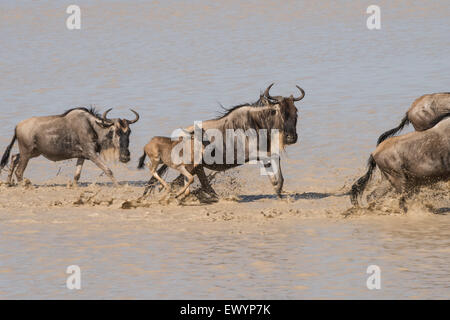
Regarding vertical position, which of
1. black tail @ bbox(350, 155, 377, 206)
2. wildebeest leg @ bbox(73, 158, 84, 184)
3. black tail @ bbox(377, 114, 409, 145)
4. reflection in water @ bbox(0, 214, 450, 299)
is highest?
black tail @ bbox(377, 114, 409, 145)

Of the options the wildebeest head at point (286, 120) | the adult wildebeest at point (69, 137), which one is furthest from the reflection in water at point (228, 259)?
the adult wildebeest at point (69, 137)

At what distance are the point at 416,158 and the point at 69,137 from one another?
22.3ft

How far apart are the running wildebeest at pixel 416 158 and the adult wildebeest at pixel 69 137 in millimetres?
5533

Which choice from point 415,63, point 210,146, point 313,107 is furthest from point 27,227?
point 415,63

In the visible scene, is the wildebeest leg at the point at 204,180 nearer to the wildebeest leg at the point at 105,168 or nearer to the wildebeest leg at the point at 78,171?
the wildebeest leg at the point at 105,168

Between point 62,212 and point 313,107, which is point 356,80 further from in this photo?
point 62,212

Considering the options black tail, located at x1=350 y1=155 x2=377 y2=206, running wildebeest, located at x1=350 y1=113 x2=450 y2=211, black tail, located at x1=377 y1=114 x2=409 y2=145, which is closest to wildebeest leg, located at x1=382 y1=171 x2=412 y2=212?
running wildebeest, located at x1=350 y1=113 x2=450 y2=211

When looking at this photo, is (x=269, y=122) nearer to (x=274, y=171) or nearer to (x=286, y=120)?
(x=286, y=120)

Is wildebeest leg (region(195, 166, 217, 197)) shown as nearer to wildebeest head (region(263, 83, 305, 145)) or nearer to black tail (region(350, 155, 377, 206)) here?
wildebeest head (region(263, 83, 305, 145))

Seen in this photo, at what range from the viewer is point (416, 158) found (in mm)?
14141

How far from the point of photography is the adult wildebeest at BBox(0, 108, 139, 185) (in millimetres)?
18547

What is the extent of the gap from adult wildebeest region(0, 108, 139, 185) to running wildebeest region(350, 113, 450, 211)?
5.53 meters

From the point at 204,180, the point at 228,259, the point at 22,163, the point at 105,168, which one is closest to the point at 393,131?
the point at 204,180

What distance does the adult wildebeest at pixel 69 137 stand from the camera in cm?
1855
